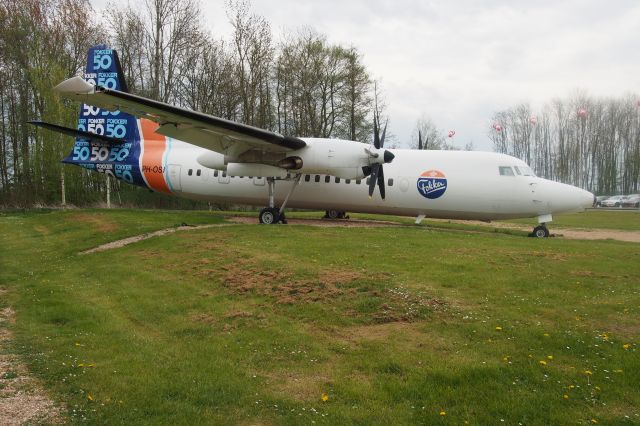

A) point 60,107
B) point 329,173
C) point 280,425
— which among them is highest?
point 60,107

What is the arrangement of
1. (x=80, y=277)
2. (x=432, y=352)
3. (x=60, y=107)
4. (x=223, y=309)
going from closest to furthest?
(x=432, y=352) < (x=223, y=309) < (x=80, y=277) < (x=60, y=107)

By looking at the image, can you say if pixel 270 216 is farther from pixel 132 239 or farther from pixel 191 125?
pixel 132 239

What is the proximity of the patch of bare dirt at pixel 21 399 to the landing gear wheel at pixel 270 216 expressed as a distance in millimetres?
12088

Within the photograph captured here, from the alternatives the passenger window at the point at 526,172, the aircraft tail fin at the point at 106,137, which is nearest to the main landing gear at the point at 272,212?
the aircraft tail fin at the point at 106,137

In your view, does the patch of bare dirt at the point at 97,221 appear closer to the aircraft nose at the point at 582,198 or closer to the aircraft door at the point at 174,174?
the aircraft door at the point at 174,174

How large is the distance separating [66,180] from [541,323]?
3073 cm

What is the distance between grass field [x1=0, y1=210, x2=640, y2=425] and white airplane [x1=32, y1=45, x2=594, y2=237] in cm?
477

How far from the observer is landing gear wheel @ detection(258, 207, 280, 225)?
17.6m

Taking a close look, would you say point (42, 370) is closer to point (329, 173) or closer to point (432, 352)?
point (432, 352)

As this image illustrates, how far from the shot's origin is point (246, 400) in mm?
4668

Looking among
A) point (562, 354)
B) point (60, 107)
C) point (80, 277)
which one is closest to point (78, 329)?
point (80, 277)

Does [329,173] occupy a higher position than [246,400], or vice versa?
[329,173]

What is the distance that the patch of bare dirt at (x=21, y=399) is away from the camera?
4.20 m

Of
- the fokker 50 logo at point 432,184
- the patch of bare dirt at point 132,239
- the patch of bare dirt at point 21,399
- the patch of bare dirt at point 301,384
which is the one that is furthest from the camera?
the fokker 50 logo at point 432,184
